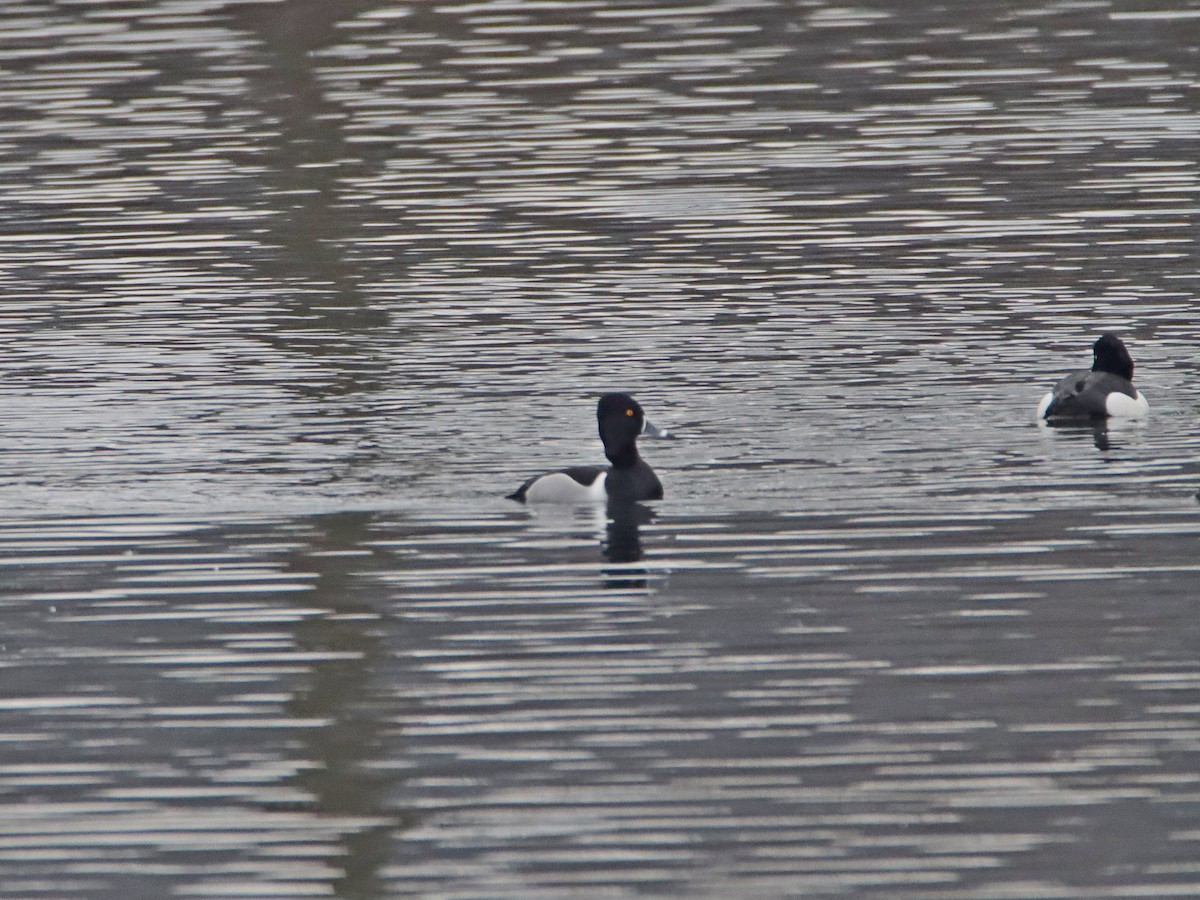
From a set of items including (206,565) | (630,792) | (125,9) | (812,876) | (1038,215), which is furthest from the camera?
(125,9)

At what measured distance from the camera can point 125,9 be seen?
4731 centimetres

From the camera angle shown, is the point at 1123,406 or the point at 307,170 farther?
the point at 307,170

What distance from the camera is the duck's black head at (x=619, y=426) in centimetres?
1672

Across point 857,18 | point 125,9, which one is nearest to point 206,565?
point 857,18

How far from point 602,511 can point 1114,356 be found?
494 centimetres

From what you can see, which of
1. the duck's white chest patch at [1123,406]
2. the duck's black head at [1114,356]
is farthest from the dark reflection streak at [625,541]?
the duck's black head at [1114,356]

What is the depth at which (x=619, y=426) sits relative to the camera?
660 inches

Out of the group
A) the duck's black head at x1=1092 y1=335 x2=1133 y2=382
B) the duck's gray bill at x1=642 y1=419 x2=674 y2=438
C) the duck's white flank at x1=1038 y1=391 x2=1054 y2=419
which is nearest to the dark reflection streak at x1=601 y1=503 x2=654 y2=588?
the duck's gray bill at x1=642 y1=419 x2=674 y2=438

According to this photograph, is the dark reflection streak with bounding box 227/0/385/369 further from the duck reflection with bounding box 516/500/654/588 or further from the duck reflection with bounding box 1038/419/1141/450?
the duck reflection with bounding box 1038/419/1141/450

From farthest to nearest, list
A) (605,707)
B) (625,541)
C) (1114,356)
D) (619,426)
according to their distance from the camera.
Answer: (1114,356) → (619,426) → (625,541) → (605,707)

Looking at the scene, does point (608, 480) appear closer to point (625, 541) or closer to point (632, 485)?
point (632, 485)

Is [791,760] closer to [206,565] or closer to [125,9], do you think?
[206,565]

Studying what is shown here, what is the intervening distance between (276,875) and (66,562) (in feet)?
18.4

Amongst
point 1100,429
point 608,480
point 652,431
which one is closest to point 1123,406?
point 1100,429
